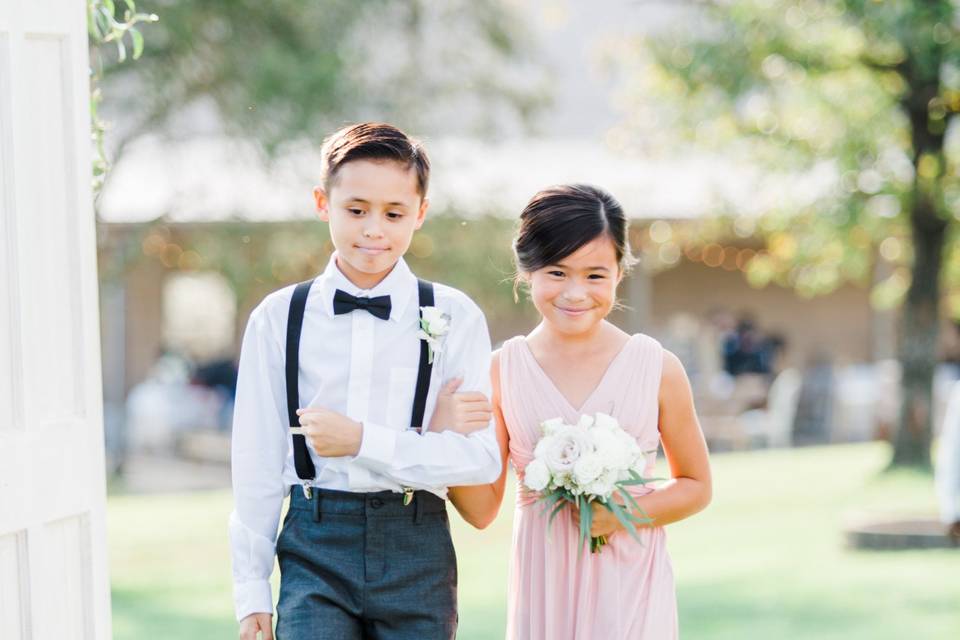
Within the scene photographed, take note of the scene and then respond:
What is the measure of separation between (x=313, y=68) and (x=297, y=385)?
1028cm

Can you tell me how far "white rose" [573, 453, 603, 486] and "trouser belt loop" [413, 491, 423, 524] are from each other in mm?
370

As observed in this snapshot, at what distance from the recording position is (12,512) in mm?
3135

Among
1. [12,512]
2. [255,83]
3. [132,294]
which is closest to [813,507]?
[255,83]

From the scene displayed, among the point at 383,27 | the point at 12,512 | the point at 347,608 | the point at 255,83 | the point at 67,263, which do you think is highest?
the point at 383,27

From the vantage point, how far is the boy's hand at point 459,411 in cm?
326

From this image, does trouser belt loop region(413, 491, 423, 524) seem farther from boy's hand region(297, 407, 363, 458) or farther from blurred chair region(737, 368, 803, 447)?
blurred chair region(737, 368, 803, 447)

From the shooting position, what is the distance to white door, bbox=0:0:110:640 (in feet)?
10.4

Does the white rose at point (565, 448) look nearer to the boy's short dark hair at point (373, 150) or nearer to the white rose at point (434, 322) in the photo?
the white rose at point (434, 322)

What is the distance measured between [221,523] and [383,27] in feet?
18.2

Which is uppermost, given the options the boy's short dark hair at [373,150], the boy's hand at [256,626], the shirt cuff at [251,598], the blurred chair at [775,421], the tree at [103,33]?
the tree at [103,33]

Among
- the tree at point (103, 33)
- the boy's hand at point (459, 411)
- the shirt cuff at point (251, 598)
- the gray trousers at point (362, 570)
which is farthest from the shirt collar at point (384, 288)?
the tree at point (103, 33)

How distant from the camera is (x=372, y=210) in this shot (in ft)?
10.8

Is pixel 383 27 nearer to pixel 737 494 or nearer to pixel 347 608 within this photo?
pixel 737 494

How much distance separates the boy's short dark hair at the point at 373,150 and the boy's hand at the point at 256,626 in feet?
3.29
